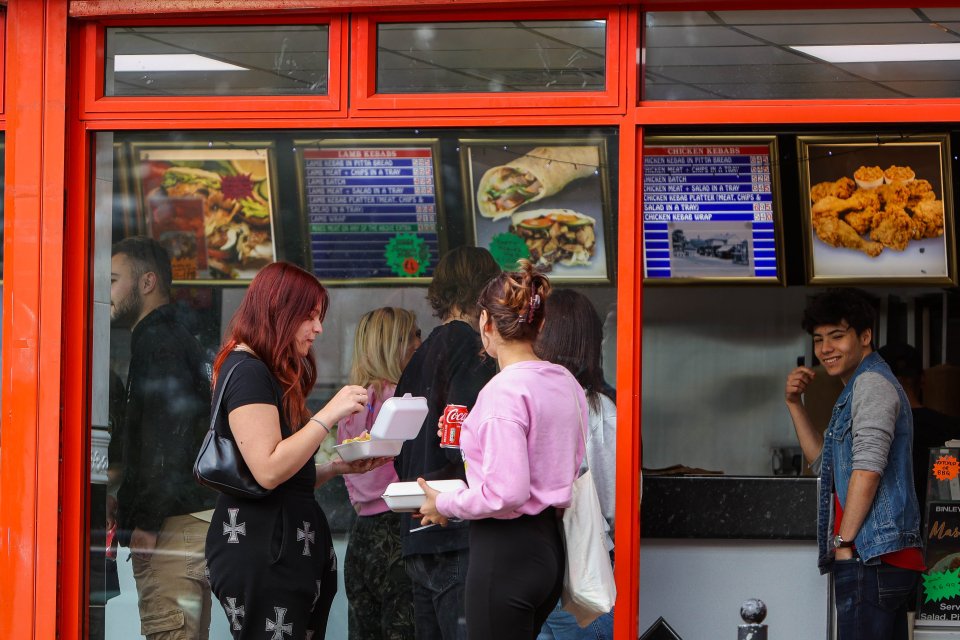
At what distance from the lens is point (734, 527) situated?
4.76 m

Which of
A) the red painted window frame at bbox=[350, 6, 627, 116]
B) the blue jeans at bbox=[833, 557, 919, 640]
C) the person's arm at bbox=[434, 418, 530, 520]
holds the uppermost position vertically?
the red painted window frame at bbox=[350, 6, 627, 116]

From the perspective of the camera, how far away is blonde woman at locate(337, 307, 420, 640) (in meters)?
4.40

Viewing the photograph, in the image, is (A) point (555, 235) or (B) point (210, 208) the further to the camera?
(B) point (210, 208)

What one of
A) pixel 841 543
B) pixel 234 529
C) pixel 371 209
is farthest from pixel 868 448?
pixel 234 529

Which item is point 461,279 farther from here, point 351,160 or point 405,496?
point 405,496

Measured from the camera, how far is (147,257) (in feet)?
14.7

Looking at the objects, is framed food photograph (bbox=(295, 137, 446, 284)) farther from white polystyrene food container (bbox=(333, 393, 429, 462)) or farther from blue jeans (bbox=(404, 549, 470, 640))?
blue jeans (bbox=(404, 549, 470, 640))

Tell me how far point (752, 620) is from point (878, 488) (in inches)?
31.7

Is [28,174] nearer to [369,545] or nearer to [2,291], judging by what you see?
[2,291]

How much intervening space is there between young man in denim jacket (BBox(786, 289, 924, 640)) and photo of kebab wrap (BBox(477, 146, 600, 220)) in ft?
4.71

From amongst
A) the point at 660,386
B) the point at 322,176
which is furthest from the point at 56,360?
the point at 660,386

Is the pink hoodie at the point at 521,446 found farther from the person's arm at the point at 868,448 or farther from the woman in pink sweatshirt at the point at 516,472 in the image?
the person's arm at the point at 868,448

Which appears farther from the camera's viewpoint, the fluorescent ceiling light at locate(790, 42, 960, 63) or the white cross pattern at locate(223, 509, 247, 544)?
the fluorescent ceiling light at locate(790, 42, 960, 63)

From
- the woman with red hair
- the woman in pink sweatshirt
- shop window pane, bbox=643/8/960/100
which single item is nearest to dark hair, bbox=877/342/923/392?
shop window pane, bbox=643/8/960/100
